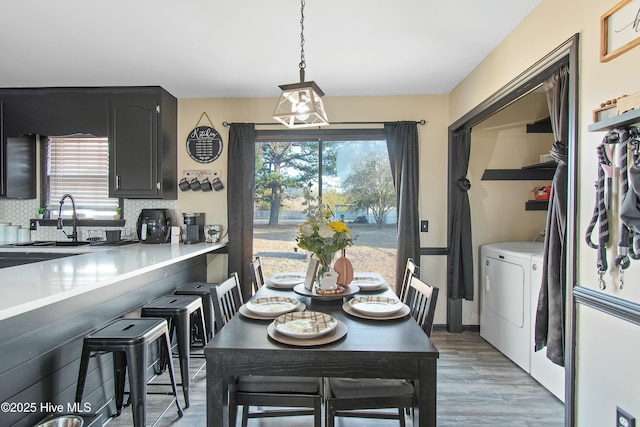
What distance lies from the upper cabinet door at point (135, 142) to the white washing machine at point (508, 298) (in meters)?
3.34

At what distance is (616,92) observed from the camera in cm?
143

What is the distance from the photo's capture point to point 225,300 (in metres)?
1.88

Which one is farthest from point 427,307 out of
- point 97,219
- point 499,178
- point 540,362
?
point 97,219

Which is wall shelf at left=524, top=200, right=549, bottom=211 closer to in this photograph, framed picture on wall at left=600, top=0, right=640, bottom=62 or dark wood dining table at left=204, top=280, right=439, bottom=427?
framed picture on wall at left=600, top=0, right=640, bottom=62

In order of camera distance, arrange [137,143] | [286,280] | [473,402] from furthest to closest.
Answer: [137,143] < [286,280] < [473,402]

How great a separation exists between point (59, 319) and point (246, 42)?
2130mm

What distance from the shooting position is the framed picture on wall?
1.34 meters

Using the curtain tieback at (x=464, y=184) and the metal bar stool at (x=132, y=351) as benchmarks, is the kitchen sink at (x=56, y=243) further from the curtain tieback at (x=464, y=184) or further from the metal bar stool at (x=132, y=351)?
the curtain tieback at (x=464, y=184)

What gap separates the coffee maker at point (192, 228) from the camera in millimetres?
3529

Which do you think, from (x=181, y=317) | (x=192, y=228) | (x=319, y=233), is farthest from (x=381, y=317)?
(x=192, y=228)

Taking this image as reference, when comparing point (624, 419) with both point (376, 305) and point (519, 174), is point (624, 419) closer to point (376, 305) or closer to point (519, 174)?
point (376, 305)

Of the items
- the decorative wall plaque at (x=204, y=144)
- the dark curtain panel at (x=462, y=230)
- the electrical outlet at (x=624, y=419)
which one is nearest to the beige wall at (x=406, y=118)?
the decorative wall plaque at (x=204, y=144)

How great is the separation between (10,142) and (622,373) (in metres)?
5.09

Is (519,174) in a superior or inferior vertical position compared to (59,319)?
superior
